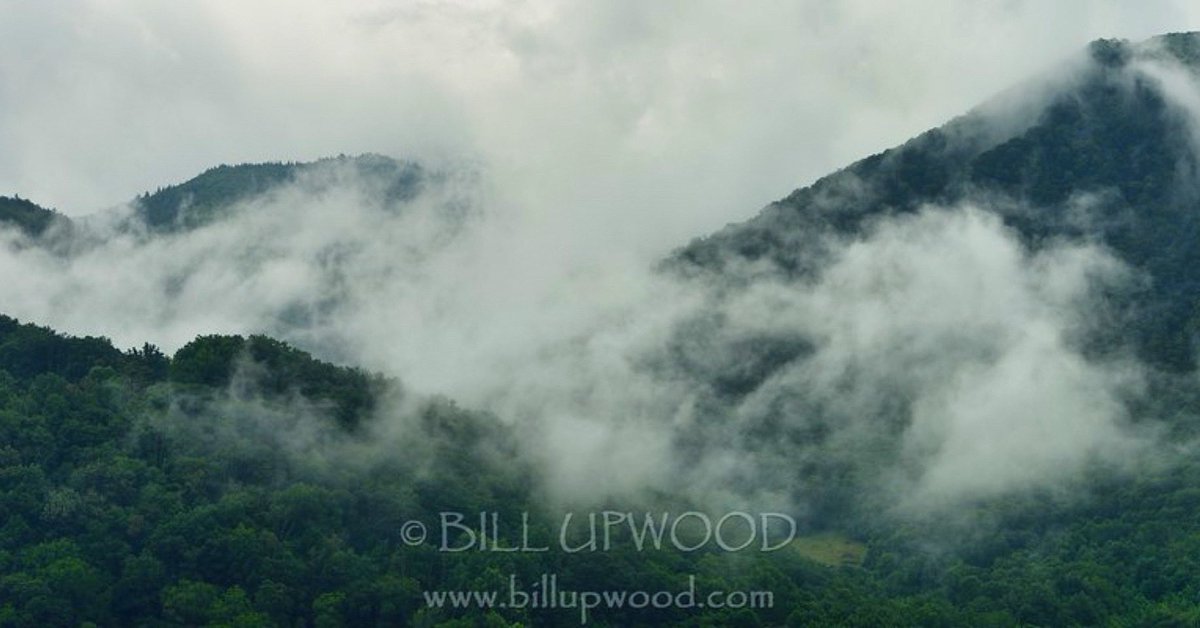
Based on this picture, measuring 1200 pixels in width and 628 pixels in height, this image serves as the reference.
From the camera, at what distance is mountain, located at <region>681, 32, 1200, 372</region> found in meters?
117

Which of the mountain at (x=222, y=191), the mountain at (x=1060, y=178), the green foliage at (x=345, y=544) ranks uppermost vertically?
the mountain at (x=222, y=191)

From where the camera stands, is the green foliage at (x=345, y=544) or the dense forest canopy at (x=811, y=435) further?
the dense forest canopy at (x=811, y=435)

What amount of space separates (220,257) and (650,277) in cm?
4865

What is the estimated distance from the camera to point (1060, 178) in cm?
12344

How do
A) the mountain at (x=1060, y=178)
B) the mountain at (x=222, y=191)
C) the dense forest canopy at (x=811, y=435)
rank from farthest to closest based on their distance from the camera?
1. the mountain at (x=222, y=191)
2. the mountain at (x=1060, y=178)
3. the dense forest canopy at (x=811, y=435)

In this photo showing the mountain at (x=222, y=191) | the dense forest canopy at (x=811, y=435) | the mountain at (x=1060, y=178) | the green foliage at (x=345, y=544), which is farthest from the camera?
the mountain at (x=222, y=191)

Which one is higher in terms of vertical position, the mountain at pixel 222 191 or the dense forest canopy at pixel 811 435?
the mountain at pixel 222 191

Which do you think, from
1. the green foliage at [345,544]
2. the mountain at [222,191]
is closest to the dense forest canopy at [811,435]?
the green foliage at [345,544]

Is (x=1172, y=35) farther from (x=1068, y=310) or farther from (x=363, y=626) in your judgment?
(x=363, y=626)

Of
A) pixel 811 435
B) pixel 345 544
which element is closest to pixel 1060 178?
pixel 811 435

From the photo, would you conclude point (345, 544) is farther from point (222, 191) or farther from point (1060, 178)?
point (222, 191)

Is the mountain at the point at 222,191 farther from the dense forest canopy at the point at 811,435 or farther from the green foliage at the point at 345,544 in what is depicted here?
the green foliage at the point at 345,544

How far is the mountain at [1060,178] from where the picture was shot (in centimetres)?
11700

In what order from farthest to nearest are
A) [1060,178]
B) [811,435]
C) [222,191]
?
1. [222,191]
2. [1060,178]
3. [811,435]
